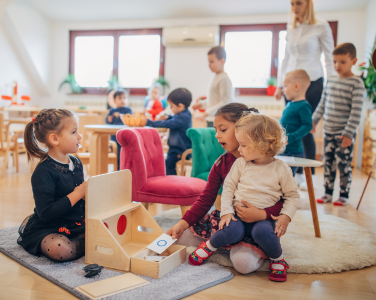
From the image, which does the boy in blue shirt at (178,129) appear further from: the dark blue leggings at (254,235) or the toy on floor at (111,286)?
the toy on floor at (111,286)

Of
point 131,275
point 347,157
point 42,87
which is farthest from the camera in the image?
point 42,87

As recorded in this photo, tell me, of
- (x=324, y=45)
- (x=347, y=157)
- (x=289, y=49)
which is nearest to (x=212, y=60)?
(x=289, y=49)

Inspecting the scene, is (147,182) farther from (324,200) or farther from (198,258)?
(324,200)

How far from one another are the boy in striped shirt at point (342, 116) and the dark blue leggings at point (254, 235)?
1490 millimetres

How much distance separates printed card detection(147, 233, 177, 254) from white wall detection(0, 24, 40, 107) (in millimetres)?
5032

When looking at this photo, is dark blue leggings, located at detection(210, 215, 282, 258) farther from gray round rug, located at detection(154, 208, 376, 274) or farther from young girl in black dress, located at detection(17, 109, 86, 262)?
young girl in black dress, located at detection(17, 109, 86, 262)

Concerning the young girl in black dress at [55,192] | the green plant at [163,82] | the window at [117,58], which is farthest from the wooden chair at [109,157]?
the window at [117,58]

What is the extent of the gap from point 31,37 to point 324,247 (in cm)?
596

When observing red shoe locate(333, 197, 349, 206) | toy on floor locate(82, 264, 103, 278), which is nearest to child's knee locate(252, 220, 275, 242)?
toy on floor locate(82, 264, 103, 278)

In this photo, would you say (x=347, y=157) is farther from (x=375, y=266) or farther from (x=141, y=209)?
(x=141, y=209)

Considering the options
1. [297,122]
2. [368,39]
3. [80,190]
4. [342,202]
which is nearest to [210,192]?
[80,190]

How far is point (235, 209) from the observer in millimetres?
1451

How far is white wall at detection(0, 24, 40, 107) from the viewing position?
18.2 feet

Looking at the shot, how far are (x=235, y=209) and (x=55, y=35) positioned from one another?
6.26 metres
